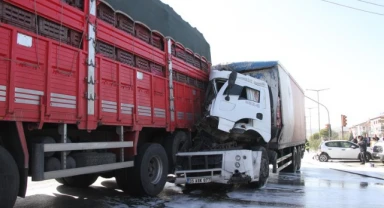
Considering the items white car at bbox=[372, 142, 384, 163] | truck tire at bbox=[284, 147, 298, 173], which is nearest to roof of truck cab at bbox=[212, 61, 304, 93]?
truck tire at bbox=[284, 147, 298, 173]

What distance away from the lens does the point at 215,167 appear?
316 inches

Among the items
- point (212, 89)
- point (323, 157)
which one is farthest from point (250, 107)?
point (323, 157)

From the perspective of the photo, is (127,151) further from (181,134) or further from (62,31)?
(62,31)

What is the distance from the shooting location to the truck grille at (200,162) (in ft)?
26.3

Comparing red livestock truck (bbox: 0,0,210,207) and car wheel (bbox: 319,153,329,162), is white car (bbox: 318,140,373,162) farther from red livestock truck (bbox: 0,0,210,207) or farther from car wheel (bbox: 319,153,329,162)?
red livestock truck (bbox: 0,0,210,207)

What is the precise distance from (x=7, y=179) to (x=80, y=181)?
14.4ft

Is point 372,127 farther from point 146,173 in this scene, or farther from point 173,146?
point 146,173

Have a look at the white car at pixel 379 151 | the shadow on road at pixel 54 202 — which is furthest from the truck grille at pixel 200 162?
the white car at pixel 379 151

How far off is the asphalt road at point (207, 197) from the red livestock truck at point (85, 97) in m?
0.40

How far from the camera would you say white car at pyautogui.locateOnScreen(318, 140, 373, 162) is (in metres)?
21.9

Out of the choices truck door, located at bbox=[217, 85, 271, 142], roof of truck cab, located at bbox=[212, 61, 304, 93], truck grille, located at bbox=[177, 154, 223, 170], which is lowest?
truck grille, located at bbox=[177, 154, 223, 170]

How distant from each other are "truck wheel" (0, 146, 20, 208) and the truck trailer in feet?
13.8

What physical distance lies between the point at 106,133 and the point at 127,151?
552 millimetres

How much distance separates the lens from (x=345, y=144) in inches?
874
